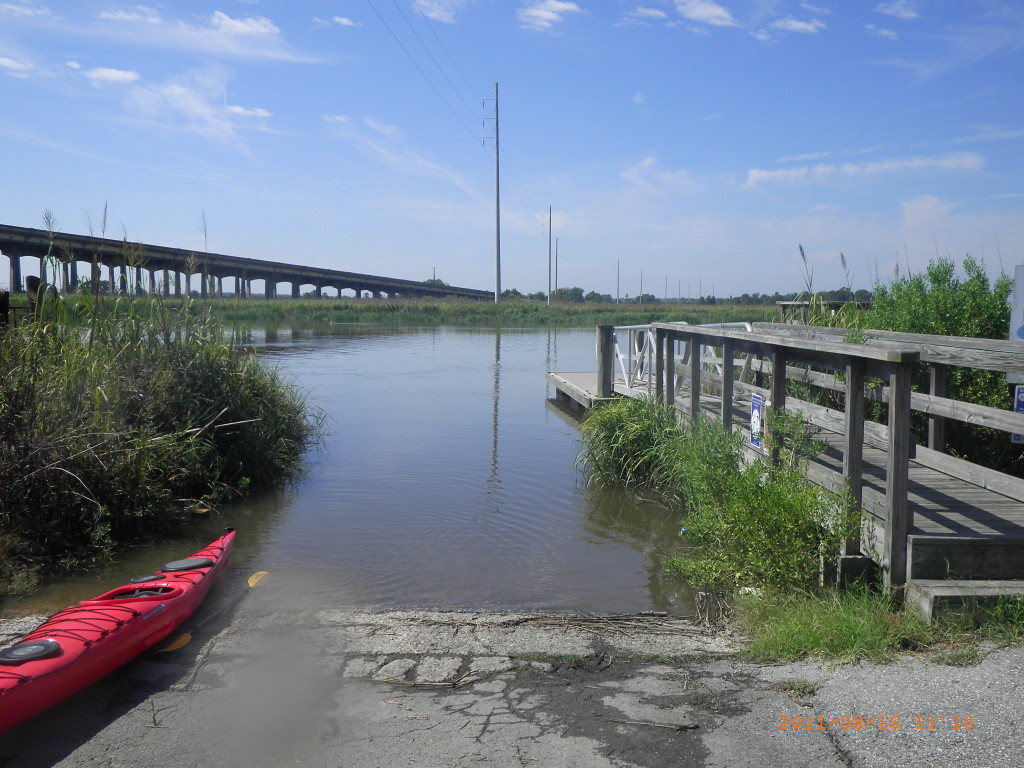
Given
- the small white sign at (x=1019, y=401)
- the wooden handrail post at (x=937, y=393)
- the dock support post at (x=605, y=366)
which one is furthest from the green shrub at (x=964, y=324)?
the dock support post at (x=605, y=366)

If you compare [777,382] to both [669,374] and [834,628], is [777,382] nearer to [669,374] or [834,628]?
[834,628]

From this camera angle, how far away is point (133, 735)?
3.94 metres

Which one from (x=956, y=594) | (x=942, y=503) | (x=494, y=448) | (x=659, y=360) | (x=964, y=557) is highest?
(x=659, y=360)

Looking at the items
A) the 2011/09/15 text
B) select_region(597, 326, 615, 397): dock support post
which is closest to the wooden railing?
the 2011/09/15 text

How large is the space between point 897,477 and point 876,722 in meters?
1.53

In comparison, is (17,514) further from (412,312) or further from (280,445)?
(412,312)

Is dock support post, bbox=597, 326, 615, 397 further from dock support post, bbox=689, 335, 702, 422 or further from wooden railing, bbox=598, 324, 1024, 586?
wooden railing, bbox=598, 324, 1024, 586

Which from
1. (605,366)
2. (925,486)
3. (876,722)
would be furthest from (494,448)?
(876,722)

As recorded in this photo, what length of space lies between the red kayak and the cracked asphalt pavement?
0.39 feet

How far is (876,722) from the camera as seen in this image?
3.64 meters

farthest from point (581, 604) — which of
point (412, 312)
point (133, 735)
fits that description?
point (412, 312)

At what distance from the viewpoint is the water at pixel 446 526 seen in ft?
21.7

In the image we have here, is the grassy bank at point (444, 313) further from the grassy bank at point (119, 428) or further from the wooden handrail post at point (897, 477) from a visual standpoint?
the wooden handrail post at point (897, 477)

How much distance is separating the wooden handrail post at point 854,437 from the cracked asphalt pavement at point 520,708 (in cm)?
98
